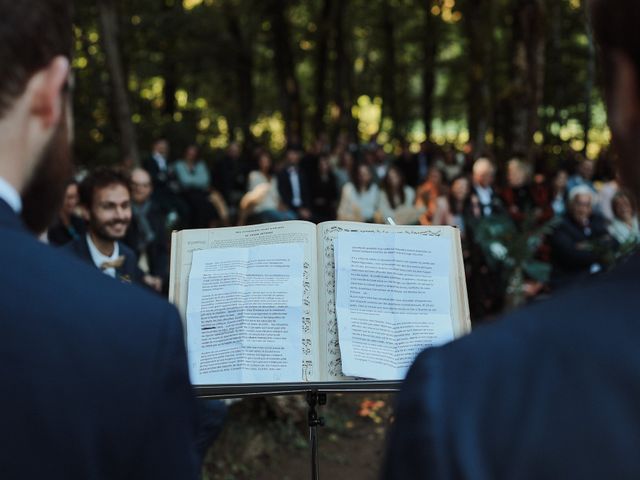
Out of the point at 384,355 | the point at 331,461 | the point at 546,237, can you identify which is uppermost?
the point at 384,355

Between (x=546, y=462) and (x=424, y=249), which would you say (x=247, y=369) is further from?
(x=546, y=462)

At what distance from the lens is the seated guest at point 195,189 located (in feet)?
39.9

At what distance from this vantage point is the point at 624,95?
3.74 ft

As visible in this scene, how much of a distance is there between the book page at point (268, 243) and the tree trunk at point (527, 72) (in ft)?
38.4

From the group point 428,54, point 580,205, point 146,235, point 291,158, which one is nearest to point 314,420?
point 146,235

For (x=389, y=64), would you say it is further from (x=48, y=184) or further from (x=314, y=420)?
(x=48, y=184)

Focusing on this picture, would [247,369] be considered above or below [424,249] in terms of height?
below

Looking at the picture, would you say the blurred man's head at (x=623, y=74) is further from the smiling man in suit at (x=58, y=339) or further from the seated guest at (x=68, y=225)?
the seated guest at (x=68, y=225)

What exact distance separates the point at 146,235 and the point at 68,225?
95cm

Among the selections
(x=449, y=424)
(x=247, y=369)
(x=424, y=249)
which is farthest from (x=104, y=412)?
(x=424, y=249)

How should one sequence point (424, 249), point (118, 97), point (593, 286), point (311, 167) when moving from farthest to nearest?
1. point (311, 167)
2. point (118, 97)
3. point (424, 249)
4. point (593, 286)

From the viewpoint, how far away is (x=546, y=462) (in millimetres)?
1018

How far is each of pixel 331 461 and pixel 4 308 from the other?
515 centimetres

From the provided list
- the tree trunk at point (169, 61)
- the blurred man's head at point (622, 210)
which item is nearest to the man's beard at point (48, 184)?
the blurred man's head at point (622, 210)
